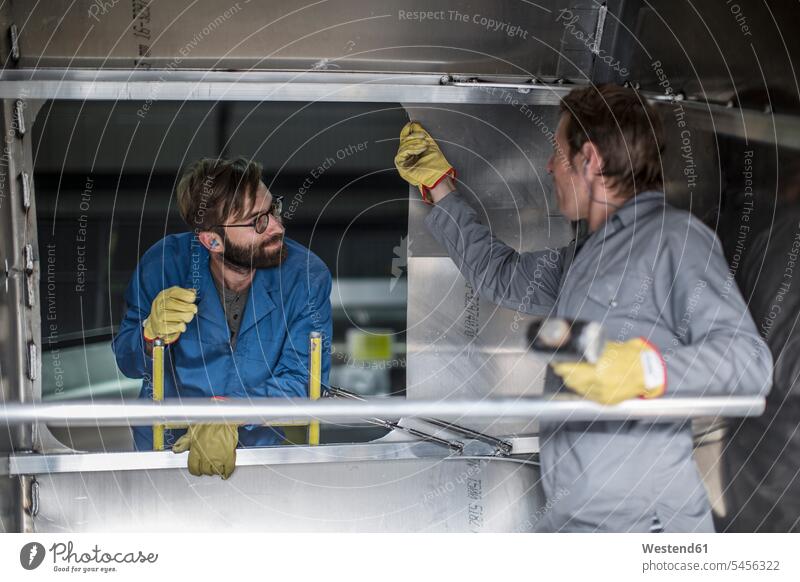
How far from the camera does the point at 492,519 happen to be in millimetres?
1374

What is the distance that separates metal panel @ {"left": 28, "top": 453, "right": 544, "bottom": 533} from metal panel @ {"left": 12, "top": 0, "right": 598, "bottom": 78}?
0.59m

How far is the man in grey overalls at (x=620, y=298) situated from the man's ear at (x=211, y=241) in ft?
0.93

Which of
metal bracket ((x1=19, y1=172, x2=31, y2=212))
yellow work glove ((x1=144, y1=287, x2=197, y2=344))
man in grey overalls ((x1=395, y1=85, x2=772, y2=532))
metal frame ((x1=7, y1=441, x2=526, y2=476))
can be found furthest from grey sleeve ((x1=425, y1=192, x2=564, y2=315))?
metal bracket ((x1=19, y1=172, x2=31, y2=212))

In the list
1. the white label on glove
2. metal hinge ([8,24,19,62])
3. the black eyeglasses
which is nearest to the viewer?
the white label on glove

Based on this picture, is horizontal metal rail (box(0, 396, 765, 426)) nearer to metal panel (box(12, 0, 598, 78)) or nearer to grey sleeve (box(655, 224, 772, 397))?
grey sleeve (box(655, 224, 772, 397))

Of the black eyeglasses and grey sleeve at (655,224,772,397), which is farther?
the black eyeglasses

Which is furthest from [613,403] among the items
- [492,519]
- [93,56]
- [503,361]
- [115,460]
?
[93,56]

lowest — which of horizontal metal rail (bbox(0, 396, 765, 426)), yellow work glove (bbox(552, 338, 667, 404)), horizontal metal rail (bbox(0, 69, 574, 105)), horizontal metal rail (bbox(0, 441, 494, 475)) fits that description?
horizontal metal rail (bbox(0, 441, 494, 475))

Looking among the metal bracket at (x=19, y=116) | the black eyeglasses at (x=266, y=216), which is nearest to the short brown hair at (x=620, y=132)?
the black eyeglasses at (x=266, y=216)

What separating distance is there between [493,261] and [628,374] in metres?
0.34

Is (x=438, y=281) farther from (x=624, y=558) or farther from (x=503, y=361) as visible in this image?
(x=624, y=558)

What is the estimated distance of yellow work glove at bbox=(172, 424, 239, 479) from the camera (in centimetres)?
125

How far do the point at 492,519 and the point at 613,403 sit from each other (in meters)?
0.42

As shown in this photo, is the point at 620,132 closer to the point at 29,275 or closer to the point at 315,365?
the point at 315,365
